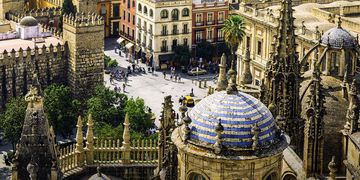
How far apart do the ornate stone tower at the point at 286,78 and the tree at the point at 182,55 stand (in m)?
70.9

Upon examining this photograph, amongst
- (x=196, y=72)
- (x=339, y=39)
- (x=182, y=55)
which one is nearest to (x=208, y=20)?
(x=182, y=55)

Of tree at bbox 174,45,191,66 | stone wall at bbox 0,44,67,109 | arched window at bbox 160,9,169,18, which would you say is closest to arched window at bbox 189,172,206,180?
stone wall at bbox 0,44,67,109

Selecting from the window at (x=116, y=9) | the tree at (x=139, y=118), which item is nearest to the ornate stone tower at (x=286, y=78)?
the tree at (x=139, y=118)

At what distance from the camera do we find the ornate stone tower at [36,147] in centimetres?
2395

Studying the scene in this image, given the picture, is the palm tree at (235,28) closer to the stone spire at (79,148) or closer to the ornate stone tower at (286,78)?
the stone spire at (79,148)

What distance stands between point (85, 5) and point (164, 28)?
34.3 ft

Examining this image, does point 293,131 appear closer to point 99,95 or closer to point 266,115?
point 266,115

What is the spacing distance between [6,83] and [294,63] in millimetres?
52218

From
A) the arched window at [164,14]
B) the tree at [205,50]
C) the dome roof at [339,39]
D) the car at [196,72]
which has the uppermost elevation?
the dome roof at [339,39]

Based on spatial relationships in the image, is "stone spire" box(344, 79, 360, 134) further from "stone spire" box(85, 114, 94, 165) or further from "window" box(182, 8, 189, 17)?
"window" box(182, 8, 189, 17)

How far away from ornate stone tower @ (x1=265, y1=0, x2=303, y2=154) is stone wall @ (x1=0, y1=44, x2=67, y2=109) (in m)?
49.1

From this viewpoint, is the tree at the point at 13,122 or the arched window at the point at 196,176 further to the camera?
the tree at the point at 13,122

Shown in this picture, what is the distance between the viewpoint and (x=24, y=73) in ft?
273

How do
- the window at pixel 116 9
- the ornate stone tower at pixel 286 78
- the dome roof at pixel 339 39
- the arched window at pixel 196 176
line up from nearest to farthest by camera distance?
the arched window at pixel 196 176 < the ornate stone tower at pixel 286 78 < the dome roof at pixel 339 39 < the window at pixel 116 9
